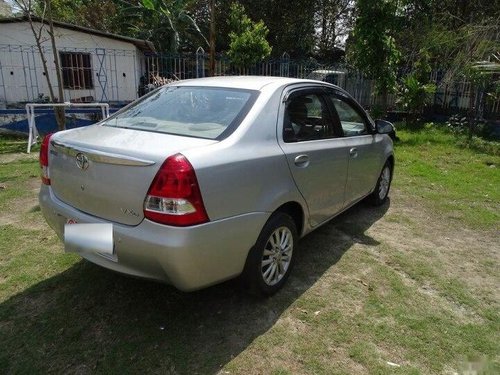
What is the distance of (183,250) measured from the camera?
2.42 meters

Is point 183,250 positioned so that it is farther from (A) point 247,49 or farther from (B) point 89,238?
(A) point 247,49

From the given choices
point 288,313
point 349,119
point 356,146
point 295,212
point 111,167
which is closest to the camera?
point 111,167

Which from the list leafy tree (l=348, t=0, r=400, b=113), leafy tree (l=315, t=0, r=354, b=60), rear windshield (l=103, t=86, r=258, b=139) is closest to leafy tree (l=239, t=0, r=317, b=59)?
leafy tree (l=315, t=0, r=354, b=60)

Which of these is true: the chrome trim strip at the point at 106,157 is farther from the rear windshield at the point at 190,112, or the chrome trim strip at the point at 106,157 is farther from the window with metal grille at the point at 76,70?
the window with metal grille at the point at 76,70

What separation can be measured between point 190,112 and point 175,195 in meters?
1.02

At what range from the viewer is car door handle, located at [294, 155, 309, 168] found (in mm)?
3236

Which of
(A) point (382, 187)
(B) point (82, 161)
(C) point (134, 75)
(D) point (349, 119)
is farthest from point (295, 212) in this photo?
(C) point (134, 75)

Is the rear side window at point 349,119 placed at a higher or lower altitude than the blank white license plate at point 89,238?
higher

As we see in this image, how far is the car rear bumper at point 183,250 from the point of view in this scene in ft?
7.97

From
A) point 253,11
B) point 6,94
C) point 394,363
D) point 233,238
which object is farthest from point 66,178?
point 253,11

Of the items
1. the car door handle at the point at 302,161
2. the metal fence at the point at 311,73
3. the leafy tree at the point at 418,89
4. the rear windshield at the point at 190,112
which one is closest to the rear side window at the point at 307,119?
the car door handle at the point at 302,161

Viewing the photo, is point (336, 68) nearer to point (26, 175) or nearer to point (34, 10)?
point (34, 10)

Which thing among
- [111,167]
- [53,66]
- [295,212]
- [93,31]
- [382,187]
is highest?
[93,31]

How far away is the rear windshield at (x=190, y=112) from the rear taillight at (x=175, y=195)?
46 cm
